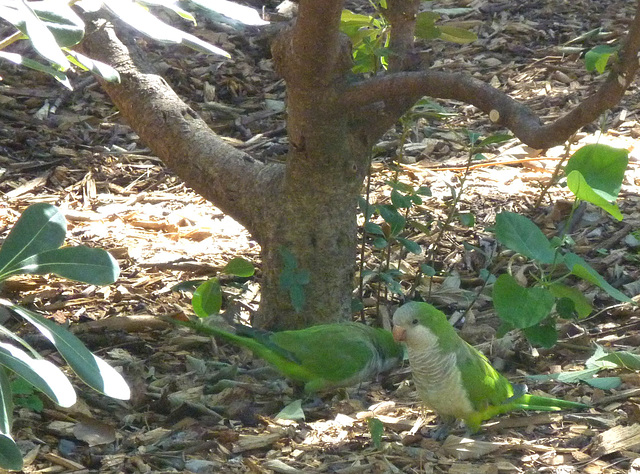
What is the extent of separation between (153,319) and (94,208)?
131 cm

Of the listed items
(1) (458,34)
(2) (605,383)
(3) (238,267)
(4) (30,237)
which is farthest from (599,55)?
(4) (30,237)

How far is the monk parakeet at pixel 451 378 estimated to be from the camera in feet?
8.14

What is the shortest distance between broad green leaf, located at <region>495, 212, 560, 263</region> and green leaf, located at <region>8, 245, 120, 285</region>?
1234 millimetres

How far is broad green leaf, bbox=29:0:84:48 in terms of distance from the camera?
1.62 m

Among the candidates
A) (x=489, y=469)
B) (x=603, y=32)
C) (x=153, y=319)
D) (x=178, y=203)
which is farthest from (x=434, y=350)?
(x=603, y=32)

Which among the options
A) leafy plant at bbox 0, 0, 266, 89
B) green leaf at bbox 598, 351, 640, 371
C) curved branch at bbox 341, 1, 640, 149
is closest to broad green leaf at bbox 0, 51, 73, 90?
leafy plant at bbox 0, 0, 266, 89

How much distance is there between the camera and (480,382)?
249cm

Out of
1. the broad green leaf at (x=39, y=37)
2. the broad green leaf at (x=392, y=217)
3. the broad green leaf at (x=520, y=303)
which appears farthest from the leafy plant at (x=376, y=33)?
the broad green leaf at (x=39, y=37)

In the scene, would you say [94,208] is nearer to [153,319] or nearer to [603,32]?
[153,319]

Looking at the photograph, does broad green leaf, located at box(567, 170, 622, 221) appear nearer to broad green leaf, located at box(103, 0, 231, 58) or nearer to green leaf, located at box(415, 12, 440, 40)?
green leaf, located at box(415, 12, 440, 40)

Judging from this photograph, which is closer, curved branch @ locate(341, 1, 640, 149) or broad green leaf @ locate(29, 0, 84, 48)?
broad green leaf @ locate(29, 0, 84, 48)

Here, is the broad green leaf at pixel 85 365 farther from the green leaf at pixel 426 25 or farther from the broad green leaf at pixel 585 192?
the green leaf at pixel 426 25

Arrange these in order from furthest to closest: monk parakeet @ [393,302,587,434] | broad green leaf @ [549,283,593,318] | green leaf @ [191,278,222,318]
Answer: green leaf @ [191,278,222,318]
broad green leaf @ [549,283,593,318]
monk parakeet @ [393,302,587,434]

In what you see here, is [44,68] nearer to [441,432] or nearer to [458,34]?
[441,432]
